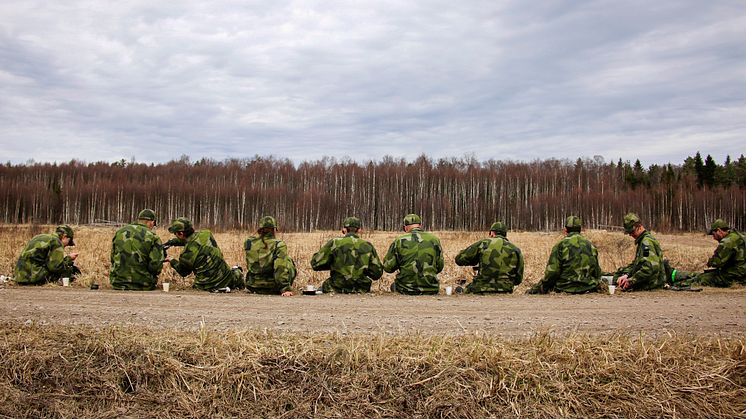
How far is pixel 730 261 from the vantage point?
14.0 metres

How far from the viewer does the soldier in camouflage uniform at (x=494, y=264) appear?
12383 millimetres

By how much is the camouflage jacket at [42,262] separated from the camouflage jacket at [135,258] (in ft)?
6.69

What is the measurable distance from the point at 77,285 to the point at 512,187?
8668cm

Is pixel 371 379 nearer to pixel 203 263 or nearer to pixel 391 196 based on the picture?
Answer: pixel 203 263

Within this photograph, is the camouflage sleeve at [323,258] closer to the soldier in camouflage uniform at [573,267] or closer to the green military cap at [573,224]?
the soldier in camouflage uniform at [573,267]

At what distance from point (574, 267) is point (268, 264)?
6827 millimetres

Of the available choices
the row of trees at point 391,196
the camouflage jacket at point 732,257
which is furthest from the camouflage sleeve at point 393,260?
the row of trees at point 391,196

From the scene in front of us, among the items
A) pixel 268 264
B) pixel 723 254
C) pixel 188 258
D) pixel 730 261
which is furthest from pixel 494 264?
pixel 188 258

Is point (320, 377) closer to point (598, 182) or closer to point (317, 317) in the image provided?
point (317, 317)

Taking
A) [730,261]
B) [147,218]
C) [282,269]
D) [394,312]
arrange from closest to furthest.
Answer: [394,312] → [282,269] → [147,218] → [730,261]

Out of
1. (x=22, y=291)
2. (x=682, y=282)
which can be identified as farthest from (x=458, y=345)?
(x=682, y=282)

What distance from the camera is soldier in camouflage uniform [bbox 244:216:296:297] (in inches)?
468

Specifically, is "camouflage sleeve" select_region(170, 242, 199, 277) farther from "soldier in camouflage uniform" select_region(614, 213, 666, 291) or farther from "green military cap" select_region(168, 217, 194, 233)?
"soldier in camouflage uniform" select_region(614, 213, 666, 291)

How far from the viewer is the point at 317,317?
8359mm
